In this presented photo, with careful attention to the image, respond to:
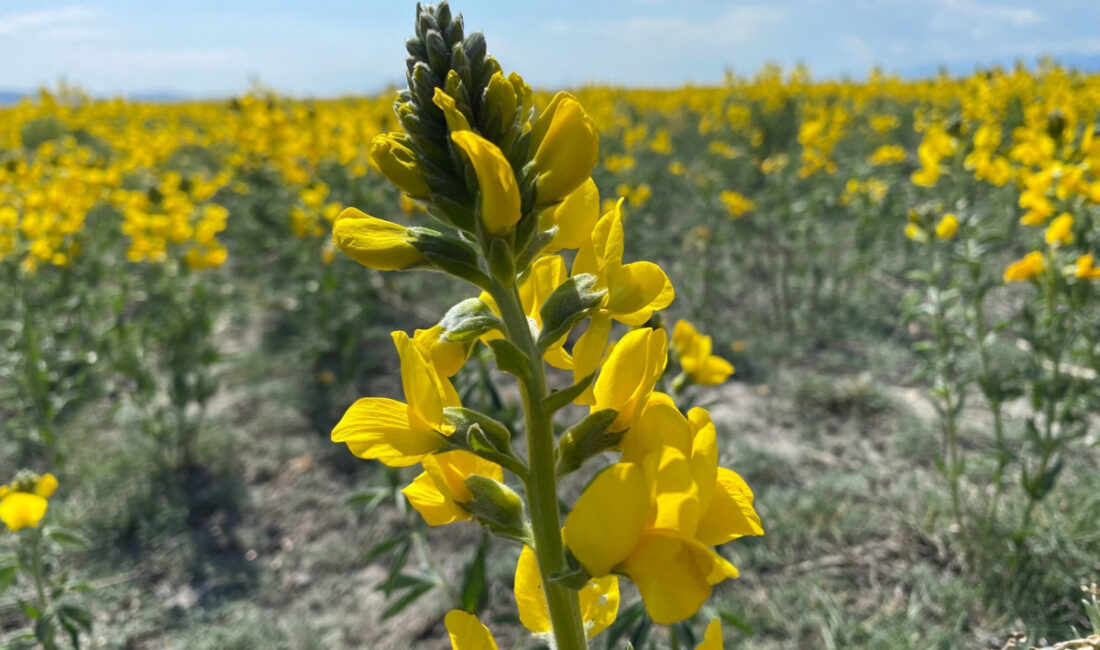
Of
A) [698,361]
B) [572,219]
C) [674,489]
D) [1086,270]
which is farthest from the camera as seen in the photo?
[1086,270]

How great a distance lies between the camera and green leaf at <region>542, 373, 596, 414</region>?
0.76m

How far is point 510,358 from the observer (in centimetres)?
76

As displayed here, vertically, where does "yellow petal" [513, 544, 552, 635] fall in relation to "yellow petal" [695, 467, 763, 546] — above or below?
below

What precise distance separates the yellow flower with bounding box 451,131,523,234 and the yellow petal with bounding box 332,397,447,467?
267 millimetres

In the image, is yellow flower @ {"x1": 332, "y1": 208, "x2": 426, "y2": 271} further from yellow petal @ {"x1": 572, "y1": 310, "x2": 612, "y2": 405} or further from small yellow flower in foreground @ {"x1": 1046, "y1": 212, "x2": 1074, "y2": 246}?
small yellow flower in foreground @ {"x1": 1046, "y1": 212, "x2": 1074, "y2": 246}

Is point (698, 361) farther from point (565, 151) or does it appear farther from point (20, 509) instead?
point (20, 509)

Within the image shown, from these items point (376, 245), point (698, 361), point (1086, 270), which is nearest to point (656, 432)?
point (376, 245)

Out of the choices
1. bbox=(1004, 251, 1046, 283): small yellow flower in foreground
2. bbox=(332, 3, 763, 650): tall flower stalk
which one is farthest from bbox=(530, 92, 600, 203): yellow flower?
bbox=(1004, 251, 1046, 283): small yellow flower in foreground

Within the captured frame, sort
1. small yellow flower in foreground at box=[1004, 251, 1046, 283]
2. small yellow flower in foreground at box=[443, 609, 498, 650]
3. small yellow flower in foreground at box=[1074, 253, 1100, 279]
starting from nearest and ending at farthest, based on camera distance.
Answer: small yellow flower in foreground at box=[443, 609, 498, 650] → small yellow flower in foreground at box=[1074, 253, 1100, 279] → small yellow flower in foreground at box=[1004, 251, 1046, 283]

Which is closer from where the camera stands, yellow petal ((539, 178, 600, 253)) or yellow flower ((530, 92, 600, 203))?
yellow flower ((530, 92, 600, 203))

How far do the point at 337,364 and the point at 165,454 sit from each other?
125 cm

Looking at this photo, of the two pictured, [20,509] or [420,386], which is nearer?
[420,386]

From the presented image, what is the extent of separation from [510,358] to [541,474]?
16 cm

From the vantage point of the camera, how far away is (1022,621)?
87.5 inches
